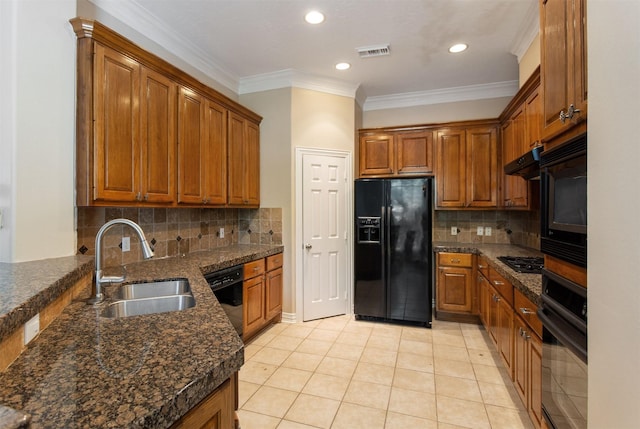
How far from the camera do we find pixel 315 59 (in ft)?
10.8

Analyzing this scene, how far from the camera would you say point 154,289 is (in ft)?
6.26

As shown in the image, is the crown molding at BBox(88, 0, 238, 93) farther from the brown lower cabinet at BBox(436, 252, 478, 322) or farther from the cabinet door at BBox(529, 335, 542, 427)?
the cabinet door at BBox(529, 335, 542, 427)

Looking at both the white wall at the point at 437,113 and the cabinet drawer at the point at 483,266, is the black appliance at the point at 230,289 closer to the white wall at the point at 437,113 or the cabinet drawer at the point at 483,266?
the cabinet drawer at the point at 483,266

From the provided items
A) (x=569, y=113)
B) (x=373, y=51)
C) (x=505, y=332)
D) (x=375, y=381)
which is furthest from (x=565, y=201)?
(x=373, y=51)

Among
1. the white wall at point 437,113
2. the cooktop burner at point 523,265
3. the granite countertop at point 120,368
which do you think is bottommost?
the granite countertop at point 120,368

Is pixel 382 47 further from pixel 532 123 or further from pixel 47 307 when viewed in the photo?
pixel 47 307

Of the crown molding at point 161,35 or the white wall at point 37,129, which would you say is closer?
the white wall at point 37,129

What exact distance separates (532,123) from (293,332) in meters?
3.02

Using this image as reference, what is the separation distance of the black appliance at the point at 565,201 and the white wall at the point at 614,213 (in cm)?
12

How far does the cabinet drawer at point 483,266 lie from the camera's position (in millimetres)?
3006

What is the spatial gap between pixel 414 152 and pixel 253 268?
247 cm

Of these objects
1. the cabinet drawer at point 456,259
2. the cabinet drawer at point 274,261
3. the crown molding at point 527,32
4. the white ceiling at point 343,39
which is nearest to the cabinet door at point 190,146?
the white ceiling at point 343,39

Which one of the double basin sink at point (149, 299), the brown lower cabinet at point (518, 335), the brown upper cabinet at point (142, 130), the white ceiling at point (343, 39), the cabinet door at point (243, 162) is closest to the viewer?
the double basin sink at point (149, 299)

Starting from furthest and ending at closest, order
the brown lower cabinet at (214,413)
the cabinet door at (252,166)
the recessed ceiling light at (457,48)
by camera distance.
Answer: the cabinet door at (252,166) < the recessed ceiling light at (457,48) < the brown lower cabinet at (214,413)
